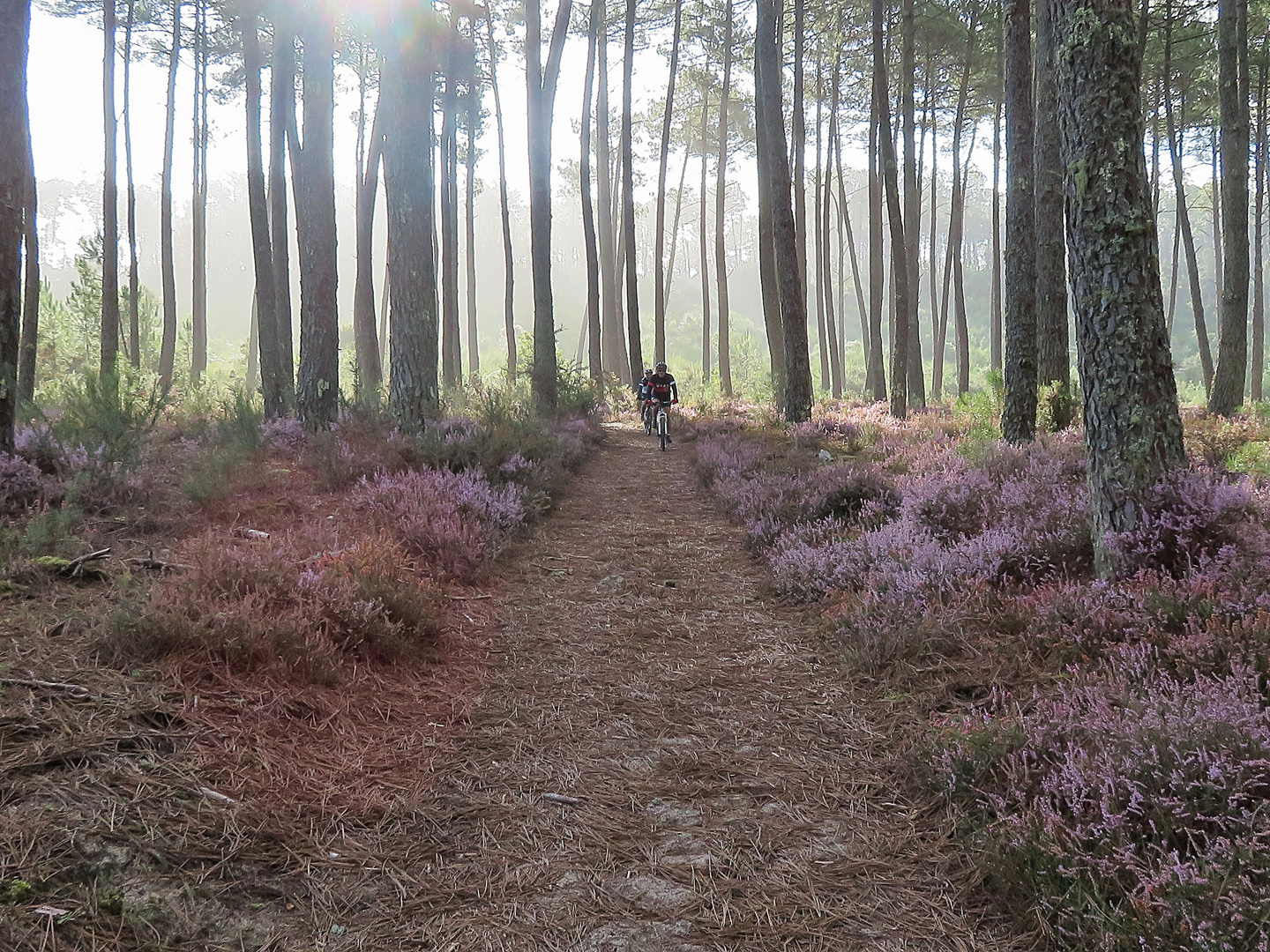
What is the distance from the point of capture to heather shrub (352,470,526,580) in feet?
19.1

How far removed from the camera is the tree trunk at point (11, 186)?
545 cm

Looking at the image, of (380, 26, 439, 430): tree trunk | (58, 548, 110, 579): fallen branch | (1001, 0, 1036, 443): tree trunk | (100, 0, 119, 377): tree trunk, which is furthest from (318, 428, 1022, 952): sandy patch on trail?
(100, 0, 119, 377): tree trunk

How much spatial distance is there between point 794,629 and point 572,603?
1.71 m

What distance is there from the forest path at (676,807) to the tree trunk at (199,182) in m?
23.0

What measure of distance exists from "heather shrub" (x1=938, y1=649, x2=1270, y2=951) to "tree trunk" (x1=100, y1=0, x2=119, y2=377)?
19.8 metres

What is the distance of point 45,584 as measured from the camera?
3.98 m

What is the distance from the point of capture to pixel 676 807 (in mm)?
2953

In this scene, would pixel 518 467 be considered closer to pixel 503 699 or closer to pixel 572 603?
pixel 572 603

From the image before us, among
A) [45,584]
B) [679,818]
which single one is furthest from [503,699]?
[45,584]

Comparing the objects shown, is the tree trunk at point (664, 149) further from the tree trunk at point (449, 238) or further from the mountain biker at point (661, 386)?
the mountain biker at point (661, 386)

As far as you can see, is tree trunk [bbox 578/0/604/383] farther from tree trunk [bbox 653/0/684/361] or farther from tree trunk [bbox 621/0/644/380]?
tree trunk [bbox 653/0/684/361]

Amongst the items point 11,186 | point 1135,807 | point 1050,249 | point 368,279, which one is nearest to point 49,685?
point 1135,807

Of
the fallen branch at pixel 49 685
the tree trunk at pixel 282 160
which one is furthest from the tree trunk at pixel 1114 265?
the tree trunk at pixel 282 160

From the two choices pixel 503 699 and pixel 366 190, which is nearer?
pixel 503 699
